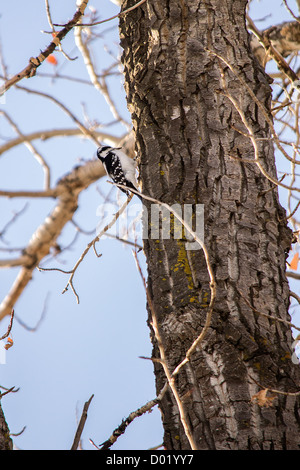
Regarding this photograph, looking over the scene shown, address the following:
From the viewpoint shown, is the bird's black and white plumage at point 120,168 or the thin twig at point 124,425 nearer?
the thin twig at point 124,425

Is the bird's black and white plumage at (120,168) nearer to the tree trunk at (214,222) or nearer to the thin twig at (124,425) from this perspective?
the tree trunk at (214,222)

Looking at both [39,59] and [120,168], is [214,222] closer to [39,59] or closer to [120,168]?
[39,59]

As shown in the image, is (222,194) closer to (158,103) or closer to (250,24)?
(158,103)

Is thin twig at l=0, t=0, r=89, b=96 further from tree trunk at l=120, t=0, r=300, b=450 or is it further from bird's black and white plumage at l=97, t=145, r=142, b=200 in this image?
bird's black and white plumage at l=97, t=145, r=142, b=200

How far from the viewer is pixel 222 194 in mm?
2088

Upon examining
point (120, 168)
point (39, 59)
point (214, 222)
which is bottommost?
point (214, 222)

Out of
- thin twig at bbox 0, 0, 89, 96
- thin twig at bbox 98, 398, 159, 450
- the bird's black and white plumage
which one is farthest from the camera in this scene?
the bird's black and white plumage

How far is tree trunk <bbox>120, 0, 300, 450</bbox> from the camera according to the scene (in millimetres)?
1743

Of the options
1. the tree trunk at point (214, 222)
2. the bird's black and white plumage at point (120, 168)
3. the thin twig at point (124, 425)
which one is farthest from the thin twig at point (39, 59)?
the bird's black and white plumage at point (120, 168)

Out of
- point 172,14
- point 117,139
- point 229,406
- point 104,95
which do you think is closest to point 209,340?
point 229,406

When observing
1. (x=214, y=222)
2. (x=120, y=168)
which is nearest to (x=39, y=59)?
(x=214, y=222)

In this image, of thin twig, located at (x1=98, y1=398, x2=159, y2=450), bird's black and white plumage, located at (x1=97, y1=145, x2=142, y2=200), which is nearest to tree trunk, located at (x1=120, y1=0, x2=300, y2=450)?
thin twig, located at (x1=98, y1=398, x2=159, y2=450)

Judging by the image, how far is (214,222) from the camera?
6.70 feet

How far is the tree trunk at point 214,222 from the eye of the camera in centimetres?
174
